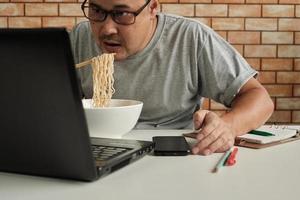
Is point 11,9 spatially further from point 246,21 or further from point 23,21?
point 246,21

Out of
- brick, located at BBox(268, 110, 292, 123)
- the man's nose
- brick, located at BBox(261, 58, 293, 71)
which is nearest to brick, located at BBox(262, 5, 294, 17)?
brick, located at BBox(261, 58, 293, 71)

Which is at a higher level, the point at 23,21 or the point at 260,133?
the point at 23,21

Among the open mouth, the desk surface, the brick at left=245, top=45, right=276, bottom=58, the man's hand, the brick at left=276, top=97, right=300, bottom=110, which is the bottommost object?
the brick at left=276, top=97, right=300, bottom=110

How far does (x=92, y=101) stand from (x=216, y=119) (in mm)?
376

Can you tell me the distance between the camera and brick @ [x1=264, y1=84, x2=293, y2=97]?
2.50m

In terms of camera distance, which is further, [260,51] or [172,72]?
[260,51]

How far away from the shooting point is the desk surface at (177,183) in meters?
0.75

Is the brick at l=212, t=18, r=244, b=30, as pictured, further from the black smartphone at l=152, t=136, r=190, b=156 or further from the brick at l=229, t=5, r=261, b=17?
the black smartphone at l=152, t=136, r=190, b=156

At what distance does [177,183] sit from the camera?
0.81 metres

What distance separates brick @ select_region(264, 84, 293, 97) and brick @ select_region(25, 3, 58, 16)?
4.00 feet

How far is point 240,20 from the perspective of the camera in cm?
245

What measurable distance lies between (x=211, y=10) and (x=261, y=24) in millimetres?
279

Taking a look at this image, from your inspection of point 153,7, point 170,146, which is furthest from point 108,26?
point 170,146

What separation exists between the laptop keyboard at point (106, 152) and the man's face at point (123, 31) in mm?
584
